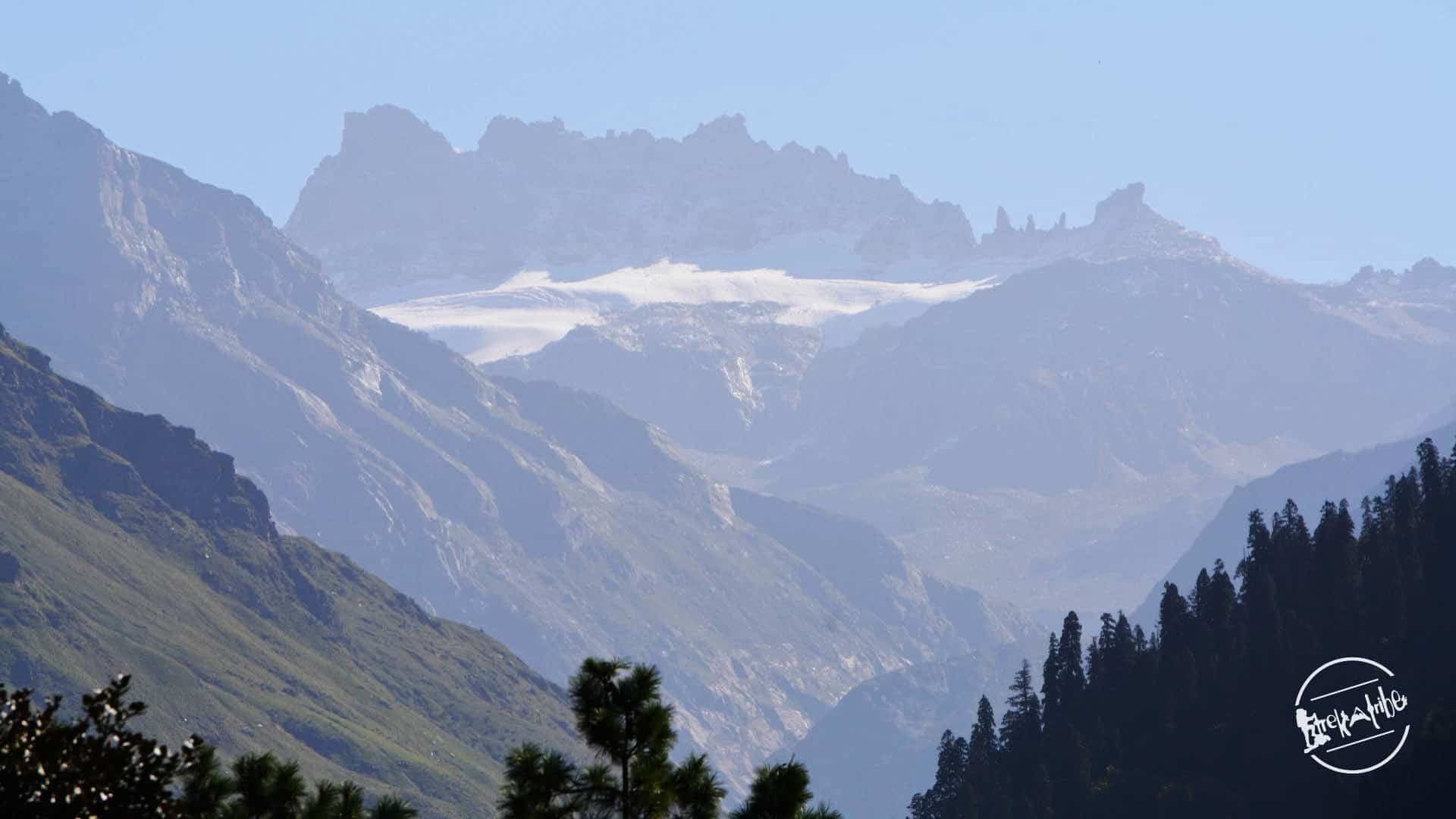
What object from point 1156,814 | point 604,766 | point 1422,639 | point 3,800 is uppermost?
point 1422,639

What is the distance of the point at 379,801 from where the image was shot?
62.6m

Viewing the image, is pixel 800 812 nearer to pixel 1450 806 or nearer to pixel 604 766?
pixel 604 766

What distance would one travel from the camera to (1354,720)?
179875 mm

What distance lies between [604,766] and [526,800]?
2.55 meters

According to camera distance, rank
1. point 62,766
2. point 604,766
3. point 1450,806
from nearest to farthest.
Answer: point 62,766
point 604,766
point 1450,806

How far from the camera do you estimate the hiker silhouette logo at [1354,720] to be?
170000mm

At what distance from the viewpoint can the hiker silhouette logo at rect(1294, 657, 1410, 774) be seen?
558 ft

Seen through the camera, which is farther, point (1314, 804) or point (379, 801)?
point (1314, 804)

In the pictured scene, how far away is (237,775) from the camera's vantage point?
200 ft

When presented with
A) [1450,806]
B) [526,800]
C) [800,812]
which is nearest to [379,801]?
[526,800]

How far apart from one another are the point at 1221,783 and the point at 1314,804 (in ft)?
58.8

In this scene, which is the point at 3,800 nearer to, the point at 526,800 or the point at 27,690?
the point at 27,690

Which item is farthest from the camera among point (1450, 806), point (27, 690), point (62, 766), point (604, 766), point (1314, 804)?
point (1314, 804)

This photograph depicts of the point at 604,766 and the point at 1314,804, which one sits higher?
the point at 1314,804
